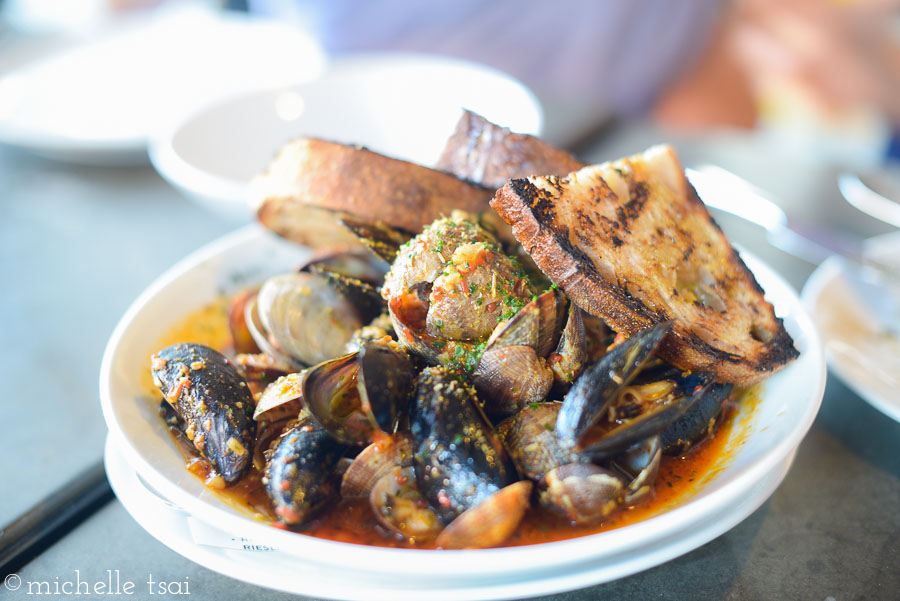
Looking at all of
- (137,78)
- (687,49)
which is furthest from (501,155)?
(687,49)

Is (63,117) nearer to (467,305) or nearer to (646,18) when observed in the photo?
(467,305)

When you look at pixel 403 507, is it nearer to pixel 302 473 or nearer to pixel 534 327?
pixel 302 473

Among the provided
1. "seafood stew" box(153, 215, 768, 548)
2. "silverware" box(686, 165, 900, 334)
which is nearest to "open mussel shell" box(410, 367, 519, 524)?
"seafood stew" box(153, 215, 768, 548)

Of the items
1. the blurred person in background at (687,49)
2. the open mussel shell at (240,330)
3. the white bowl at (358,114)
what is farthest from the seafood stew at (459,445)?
the blurred person in background at (687,49)

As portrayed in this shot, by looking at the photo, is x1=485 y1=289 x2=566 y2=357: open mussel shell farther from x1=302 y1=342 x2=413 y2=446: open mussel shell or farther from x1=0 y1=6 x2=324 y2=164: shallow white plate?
x1=0 y1=6 x2=324 y2=164: shallow white plate

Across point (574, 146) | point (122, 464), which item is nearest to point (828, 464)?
point (122, 464)
